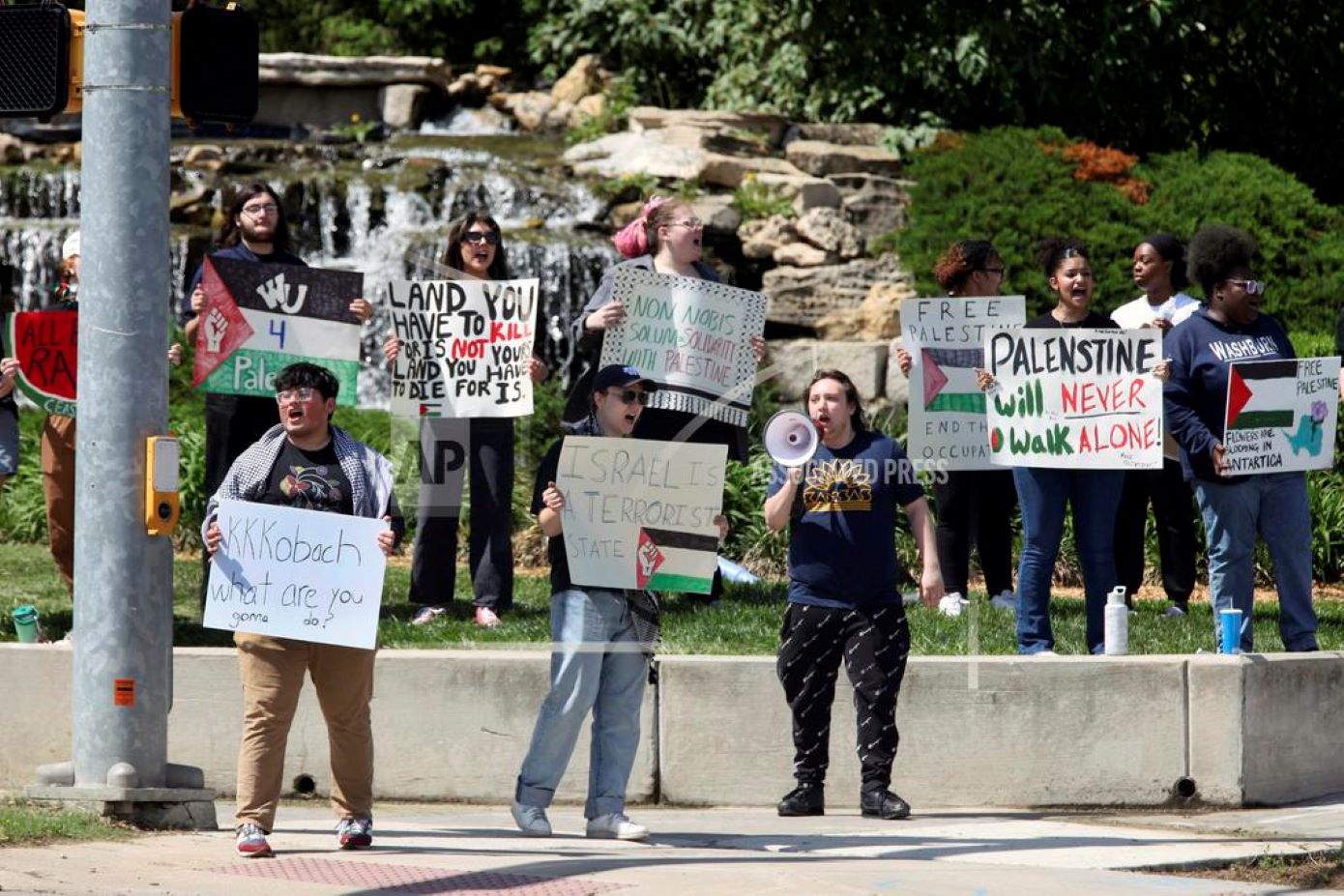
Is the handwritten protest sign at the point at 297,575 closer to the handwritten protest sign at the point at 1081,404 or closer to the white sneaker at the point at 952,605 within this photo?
the handwritten protest sign at the point at 1081,404

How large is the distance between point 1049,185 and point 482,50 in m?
10.3

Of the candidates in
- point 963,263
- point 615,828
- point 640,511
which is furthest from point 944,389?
point 615,828

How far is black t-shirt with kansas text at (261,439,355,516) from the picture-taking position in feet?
28.2

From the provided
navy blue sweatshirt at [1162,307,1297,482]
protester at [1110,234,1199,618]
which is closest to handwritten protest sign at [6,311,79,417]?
navy blue sweatshirt at [1162,307,1297,482]

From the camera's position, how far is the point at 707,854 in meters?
8.55

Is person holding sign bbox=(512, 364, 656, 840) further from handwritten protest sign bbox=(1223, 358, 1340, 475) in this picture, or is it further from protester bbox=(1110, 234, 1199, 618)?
protester bbox=(1110, 234, 1199, 618)

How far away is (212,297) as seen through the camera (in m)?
11.0

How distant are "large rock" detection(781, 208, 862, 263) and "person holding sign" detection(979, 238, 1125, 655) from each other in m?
8.22

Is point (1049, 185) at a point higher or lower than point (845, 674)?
higher

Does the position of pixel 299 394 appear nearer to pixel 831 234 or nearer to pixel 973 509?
pixel 973 509

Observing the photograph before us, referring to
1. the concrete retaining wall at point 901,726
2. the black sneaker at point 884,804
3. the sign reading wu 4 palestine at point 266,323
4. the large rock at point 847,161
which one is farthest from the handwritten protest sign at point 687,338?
the large rock at point 847,161

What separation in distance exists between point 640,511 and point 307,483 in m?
1.35

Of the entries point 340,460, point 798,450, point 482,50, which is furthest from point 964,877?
point 482,50

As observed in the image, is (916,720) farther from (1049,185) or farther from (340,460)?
(1049,185)
